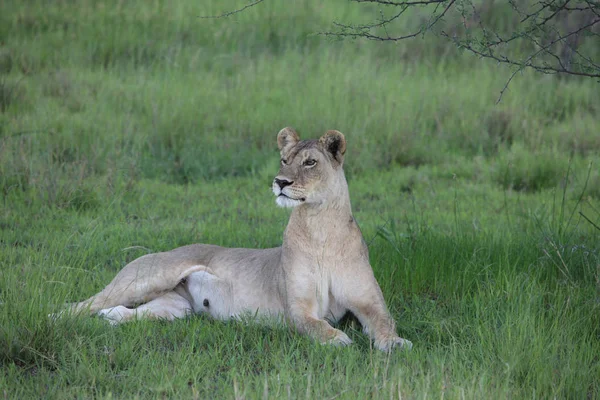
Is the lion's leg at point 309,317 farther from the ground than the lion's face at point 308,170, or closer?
closer

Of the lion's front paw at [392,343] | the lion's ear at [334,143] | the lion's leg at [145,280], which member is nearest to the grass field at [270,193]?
the lion's front paw at [392,343]

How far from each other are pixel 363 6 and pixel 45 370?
11.9 meters

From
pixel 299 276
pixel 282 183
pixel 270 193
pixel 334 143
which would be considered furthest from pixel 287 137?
pixel 270 193

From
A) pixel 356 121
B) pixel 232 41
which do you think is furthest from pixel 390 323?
pixel 232 41

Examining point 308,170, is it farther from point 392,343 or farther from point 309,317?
point 392,343

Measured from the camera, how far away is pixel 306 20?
1443 cm

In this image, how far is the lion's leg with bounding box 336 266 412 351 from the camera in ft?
16.9

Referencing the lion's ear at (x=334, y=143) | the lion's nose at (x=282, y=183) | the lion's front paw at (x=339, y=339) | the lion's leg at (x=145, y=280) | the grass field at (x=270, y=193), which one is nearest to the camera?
the grass field at (x=270, y=193)

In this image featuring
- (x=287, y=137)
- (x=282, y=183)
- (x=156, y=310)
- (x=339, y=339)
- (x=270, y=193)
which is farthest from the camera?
(x=270, y=193)

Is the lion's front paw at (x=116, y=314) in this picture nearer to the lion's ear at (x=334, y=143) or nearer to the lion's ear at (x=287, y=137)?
the lion's ear at (x=287, y=137)

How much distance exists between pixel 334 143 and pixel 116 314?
1734mm

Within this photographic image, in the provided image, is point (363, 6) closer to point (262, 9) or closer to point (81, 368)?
point (262, 9)

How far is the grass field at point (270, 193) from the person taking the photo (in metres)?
4.50

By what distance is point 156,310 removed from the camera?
569 centimetres
